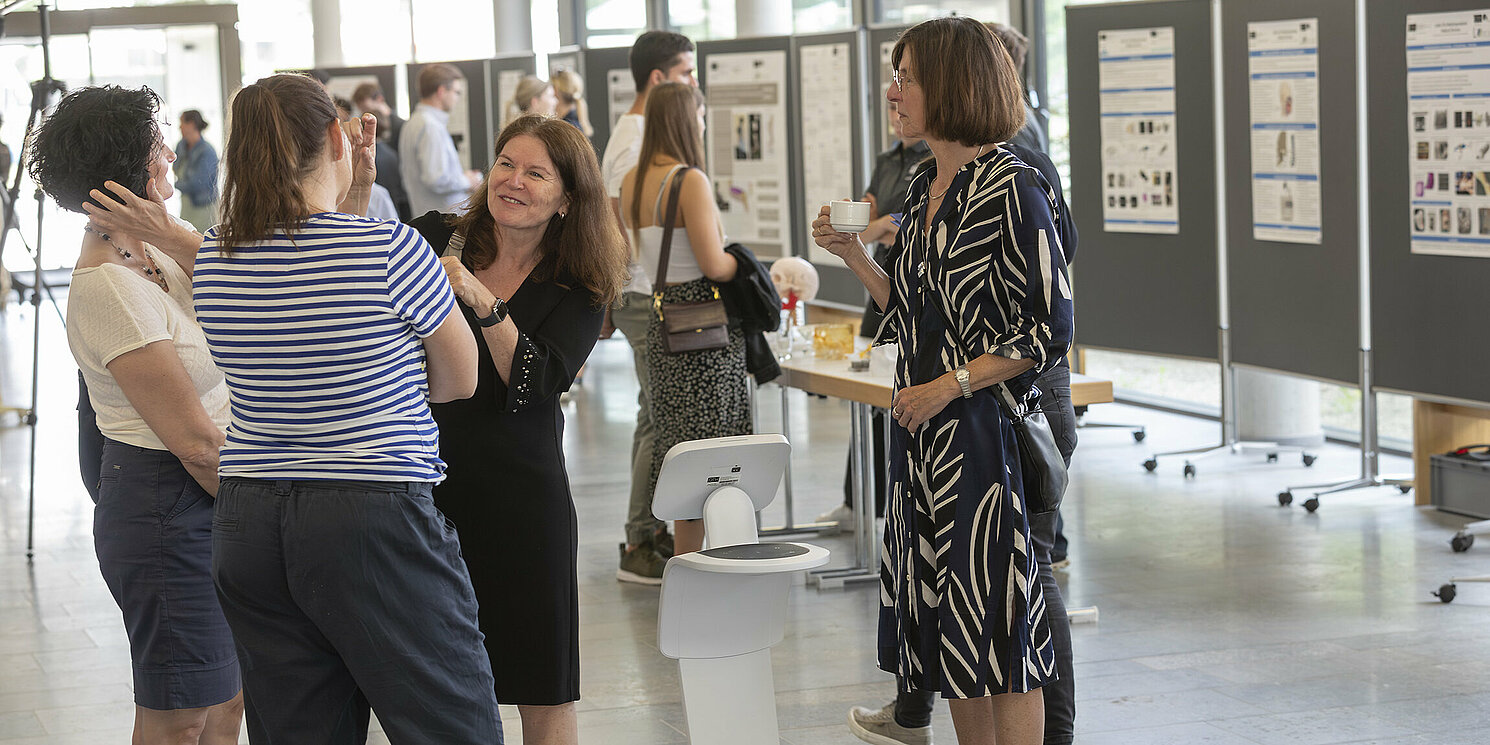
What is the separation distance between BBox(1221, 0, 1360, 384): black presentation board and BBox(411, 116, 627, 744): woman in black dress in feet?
13.7

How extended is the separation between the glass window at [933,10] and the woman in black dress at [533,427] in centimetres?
575

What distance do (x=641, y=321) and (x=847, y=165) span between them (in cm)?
413

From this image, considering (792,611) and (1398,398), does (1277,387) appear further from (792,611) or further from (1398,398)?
(792,611)

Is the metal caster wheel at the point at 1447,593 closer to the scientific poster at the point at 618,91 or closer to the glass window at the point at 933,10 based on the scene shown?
the glass window at the point at 933,10

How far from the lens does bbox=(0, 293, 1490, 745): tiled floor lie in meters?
3.71

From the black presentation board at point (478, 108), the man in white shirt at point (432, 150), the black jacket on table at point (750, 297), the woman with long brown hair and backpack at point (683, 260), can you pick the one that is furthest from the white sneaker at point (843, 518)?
the black presentation board at point (478, 108)

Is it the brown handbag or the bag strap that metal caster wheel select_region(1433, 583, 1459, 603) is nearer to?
the brown handbag

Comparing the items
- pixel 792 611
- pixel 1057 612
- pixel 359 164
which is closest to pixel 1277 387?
pixel 792 611

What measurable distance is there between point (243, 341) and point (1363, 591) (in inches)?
149

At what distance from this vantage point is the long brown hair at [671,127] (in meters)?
4.62

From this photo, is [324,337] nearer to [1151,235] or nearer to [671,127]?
[671,127]

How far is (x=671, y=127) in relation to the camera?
461 cm

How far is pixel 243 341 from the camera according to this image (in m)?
1.99

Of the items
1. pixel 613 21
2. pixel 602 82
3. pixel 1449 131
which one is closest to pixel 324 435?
pixel 1449 131
